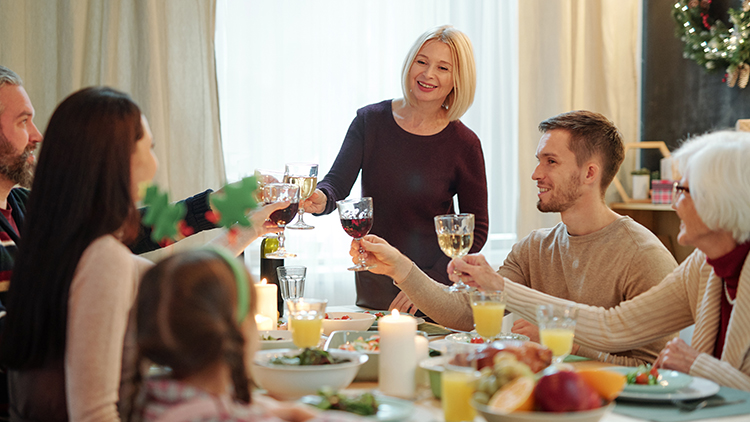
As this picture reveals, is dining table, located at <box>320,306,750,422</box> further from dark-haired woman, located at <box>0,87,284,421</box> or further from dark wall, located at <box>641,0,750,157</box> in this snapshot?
dark wall, located at <box>641,0,750,157</box>

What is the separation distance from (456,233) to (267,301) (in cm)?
63

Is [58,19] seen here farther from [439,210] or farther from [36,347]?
[36,347]

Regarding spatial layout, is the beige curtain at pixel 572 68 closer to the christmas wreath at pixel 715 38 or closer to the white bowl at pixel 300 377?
the christmas wreath at pixel 715 38

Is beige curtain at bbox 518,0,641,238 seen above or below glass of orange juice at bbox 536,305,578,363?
above

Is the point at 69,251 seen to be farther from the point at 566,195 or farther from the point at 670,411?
the point at 566,195

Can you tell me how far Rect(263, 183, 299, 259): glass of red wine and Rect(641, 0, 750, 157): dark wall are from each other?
3312 mm

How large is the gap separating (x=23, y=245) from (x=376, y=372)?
79cm

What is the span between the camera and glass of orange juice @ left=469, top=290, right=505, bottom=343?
5.55 ft

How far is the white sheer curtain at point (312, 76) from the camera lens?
3832 mm

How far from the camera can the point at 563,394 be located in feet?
3.56

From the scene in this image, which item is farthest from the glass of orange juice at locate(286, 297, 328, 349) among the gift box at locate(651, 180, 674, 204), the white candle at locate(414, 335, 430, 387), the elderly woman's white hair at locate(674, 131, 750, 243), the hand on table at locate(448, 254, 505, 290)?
the gift box at locate(651, 180, 674, 204)

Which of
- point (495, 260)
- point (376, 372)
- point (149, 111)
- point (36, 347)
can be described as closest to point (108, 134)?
point (36, 347)

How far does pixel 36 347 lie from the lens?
1.28 metres

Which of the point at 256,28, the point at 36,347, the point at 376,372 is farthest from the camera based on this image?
the point at 256,28
